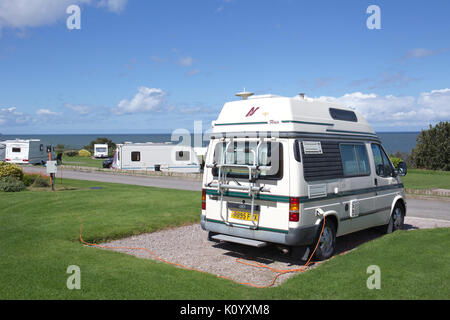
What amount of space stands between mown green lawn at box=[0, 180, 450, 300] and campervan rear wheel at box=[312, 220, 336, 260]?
0.38m

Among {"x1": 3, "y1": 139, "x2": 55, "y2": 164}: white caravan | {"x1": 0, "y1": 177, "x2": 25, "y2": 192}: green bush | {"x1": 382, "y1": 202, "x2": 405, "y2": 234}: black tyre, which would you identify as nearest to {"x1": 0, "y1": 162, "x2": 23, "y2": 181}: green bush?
{"x1": 0, "y1": 177, "x2": 25, "y2": 192}: green bush

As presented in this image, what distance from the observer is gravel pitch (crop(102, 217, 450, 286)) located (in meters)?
6.82

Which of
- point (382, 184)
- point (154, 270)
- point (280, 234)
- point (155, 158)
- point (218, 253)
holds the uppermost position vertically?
point (155, 158)

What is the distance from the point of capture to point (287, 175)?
696cm

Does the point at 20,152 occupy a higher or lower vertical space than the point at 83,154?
lower

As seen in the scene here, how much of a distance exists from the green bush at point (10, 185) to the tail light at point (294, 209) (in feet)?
46.6

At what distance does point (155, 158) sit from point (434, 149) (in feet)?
78.7

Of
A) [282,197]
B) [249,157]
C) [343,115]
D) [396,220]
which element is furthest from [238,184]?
[396,220]

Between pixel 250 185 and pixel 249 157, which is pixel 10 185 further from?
pixel 250 185

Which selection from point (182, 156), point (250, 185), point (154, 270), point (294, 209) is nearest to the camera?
point (154, 270)

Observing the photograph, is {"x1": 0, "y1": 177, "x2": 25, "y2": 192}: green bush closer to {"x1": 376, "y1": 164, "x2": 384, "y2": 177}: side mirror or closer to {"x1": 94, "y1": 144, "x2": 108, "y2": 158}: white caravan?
{"x1": 376, "y1": 164, "x2": 384, "y2": 177}: side mirror

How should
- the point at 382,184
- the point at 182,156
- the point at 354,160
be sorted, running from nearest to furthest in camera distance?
the point at 354,160, the point at 382,184, the point at 182,156
